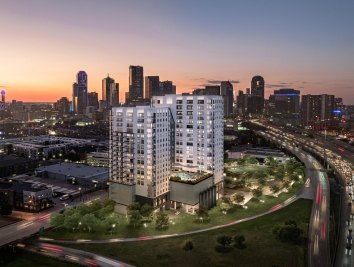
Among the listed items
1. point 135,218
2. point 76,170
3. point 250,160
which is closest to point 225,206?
point 135,218

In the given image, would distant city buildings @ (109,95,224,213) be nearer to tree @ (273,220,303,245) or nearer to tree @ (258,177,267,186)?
tree @ (258,177,267,186)

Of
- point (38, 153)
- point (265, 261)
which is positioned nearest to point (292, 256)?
point (265, 261)

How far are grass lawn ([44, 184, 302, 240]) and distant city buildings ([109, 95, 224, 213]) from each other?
4660mm

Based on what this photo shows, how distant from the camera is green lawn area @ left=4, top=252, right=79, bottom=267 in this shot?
1706 inches

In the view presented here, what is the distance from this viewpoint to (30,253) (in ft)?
153

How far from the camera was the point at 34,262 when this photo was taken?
145ft

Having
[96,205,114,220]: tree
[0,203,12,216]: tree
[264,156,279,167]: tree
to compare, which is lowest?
[0,203,12,216]: tree

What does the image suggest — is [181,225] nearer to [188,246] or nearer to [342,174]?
[188,246]

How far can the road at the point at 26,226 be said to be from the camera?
171ft

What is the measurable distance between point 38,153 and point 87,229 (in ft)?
254

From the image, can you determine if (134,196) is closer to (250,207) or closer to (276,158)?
(250,207)

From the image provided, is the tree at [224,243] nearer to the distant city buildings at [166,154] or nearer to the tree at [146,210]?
the tree at [146,210]

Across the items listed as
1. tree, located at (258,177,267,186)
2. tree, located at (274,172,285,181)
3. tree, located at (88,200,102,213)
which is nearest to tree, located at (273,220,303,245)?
tree, located at (258,177,267,186)

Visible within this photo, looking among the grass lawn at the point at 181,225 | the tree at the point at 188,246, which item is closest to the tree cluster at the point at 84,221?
the grass lawn at the point at 181,225
